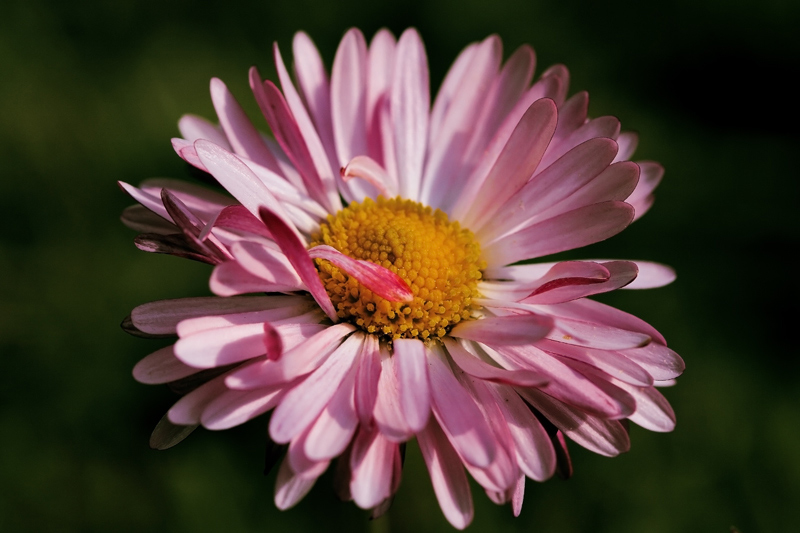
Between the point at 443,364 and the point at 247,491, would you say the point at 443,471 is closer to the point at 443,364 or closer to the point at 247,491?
the point at 443,364

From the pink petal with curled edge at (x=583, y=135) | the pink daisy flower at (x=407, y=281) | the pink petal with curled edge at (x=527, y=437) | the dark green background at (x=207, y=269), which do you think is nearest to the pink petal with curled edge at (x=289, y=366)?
the pink daisy flower at (x=407, y=281)

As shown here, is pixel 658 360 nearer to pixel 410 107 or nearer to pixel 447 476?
pixel 447 476

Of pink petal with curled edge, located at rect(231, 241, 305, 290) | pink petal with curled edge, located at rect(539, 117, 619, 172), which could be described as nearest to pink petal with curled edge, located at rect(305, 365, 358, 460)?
pink petal with curled edge, located at rect(231, 241, 305, 290)

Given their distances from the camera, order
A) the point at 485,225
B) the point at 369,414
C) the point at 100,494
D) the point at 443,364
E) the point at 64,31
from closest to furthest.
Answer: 1. the point at 369,414
2. the point at 443,364
3. the point at 485,225
4. the point at 100,494
5. the point at 64,31

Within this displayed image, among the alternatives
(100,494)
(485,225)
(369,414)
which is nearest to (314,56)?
(485,225)

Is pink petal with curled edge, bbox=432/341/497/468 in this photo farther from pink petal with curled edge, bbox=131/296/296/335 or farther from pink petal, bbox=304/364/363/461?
pink petal with curled edge, bbox=131/296/296/335

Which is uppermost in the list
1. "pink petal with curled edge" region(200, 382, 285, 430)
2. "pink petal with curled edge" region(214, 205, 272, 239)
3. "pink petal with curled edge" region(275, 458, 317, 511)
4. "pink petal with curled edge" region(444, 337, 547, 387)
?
"pink petal with curled edge" region(214, 205, 272, 239)

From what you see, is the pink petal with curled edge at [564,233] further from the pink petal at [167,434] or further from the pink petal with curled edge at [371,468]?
the pink petal at [167,434]
